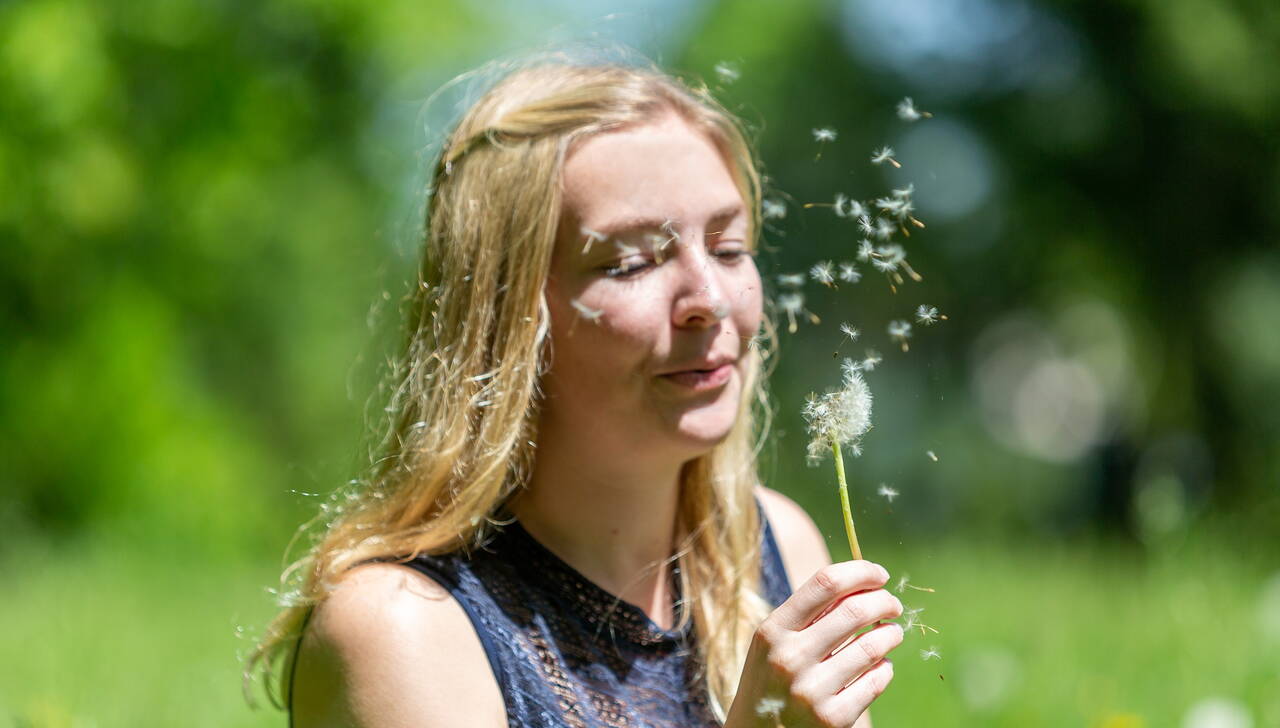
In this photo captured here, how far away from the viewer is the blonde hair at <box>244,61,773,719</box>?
2.02 metres

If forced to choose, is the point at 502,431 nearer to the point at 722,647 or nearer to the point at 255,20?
the point at 722,647

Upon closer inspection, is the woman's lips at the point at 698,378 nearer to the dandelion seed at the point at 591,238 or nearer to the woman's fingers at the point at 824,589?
the dandelion seed at the point at 591,238

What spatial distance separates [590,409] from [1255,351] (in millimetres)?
14264

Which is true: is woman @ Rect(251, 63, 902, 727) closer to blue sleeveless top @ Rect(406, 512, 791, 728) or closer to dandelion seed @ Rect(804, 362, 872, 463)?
blue sleeveless top @ Rect(406, 512, 791, 728)

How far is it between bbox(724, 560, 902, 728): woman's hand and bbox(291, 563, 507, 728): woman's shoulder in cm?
54

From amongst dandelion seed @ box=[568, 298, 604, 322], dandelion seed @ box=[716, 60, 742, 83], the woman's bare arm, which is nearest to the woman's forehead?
dandelion seed @ box=[568, 298, 604, 322]

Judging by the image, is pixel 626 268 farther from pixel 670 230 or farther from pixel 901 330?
pixel 901 330

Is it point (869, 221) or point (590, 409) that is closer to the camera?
point (869, 221)

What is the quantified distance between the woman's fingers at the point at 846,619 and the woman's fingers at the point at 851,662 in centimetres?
2

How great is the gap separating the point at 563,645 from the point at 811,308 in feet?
16.0

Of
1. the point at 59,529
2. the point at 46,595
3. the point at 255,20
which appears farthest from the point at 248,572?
the point at 255,20

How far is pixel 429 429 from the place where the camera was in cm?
210

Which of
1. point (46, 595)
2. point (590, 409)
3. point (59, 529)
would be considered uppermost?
point (590, 409)

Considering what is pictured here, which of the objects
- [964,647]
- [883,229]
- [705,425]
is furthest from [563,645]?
[964,647]
